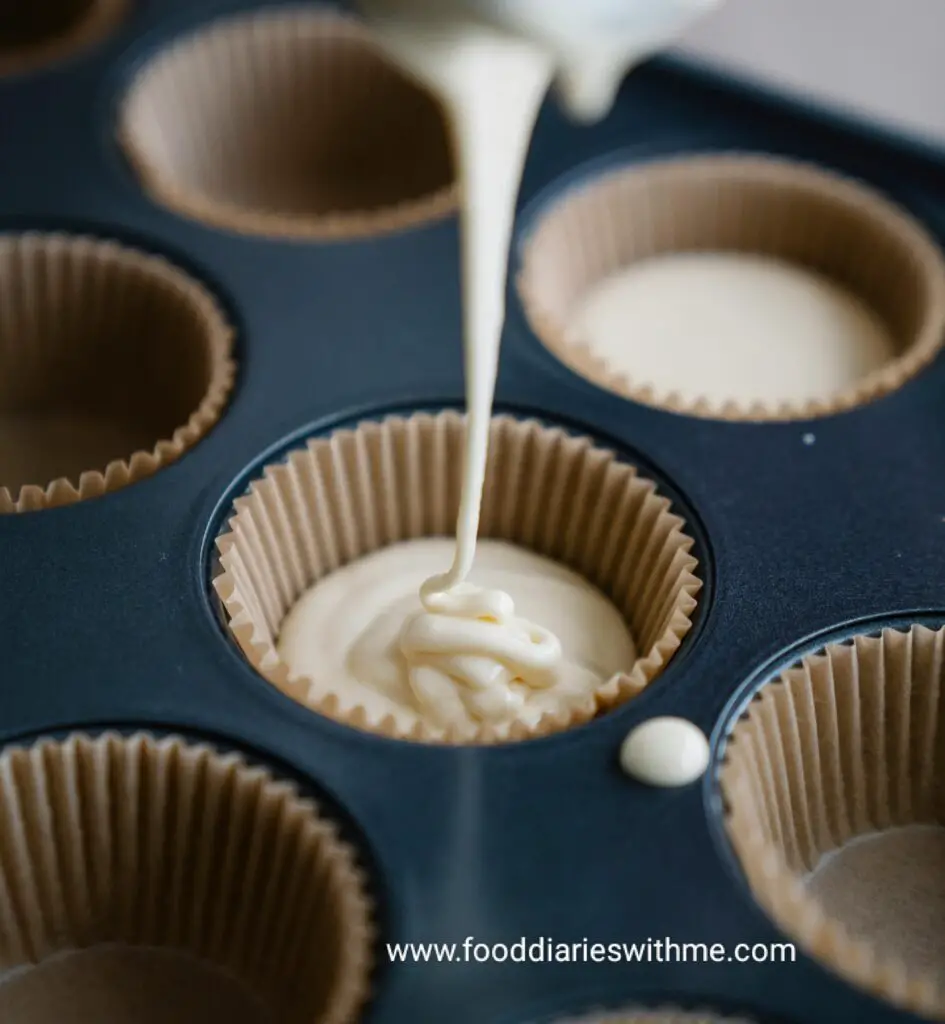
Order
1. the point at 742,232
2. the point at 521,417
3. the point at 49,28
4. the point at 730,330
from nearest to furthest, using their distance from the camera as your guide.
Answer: the point at 521,417 < the point at 730,330 < the point at 742,232 < the point at 49,28

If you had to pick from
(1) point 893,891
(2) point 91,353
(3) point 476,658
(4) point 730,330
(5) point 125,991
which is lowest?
(5) point 125,991

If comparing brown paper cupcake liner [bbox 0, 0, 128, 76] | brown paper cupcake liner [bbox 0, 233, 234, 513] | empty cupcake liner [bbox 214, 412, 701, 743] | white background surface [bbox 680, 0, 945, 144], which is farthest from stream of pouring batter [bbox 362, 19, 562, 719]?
brown paper cupcake liner [bbox 0, 0, 128, 76]

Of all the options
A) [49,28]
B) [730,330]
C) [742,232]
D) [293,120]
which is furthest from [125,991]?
[49,28]

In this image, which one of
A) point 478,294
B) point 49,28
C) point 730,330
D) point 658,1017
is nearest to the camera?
point 658,1017

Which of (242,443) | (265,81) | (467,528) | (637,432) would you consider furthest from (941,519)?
(265,81)

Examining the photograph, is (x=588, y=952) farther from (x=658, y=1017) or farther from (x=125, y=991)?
(x=125, y=991)

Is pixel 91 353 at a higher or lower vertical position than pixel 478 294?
lower

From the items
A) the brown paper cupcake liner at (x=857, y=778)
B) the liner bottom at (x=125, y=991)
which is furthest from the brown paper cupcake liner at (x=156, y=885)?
the brown paper cupcake liner at (x=857, y=778)

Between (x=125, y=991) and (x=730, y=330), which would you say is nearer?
(x=125, y=991)
